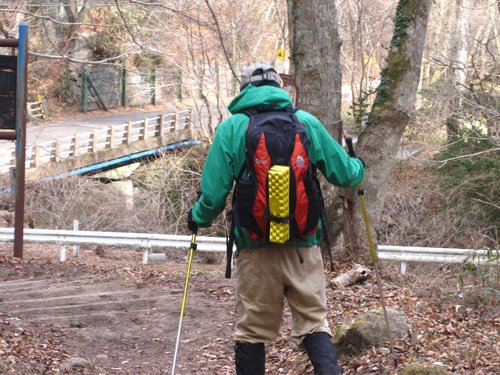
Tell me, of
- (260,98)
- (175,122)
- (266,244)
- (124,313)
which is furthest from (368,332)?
(175,122)

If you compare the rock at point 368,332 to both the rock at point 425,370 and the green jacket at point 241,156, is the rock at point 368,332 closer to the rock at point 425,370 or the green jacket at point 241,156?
the rock at point 425,370

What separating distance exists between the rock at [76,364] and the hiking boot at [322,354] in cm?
258

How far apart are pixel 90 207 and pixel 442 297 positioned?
14.3 meters

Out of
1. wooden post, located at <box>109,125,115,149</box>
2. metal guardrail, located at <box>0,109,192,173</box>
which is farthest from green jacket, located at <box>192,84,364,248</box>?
wooden post, located at <box>109,125,115,149</box>

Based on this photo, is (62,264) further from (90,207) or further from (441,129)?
(441,129)

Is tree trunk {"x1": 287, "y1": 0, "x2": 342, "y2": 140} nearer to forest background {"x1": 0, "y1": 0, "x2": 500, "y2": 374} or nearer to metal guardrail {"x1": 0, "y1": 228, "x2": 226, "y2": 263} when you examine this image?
forest background {"x1": 0, "y1": 0, "x2": 500, "y2": 374}

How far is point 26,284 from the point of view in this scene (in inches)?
412

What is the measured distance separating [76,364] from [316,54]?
4.95 metres

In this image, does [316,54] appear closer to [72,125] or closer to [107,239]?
[107,239]

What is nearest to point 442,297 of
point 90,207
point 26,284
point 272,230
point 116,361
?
point 116,361

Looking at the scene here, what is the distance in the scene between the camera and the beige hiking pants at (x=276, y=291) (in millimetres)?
4805

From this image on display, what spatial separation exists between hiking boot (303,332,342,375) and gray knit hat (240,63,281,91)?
1511mm

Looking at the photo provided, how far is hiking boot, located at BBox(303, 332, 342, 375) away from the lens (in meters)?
4.71

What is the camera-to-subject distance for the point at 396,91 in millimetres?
9859
